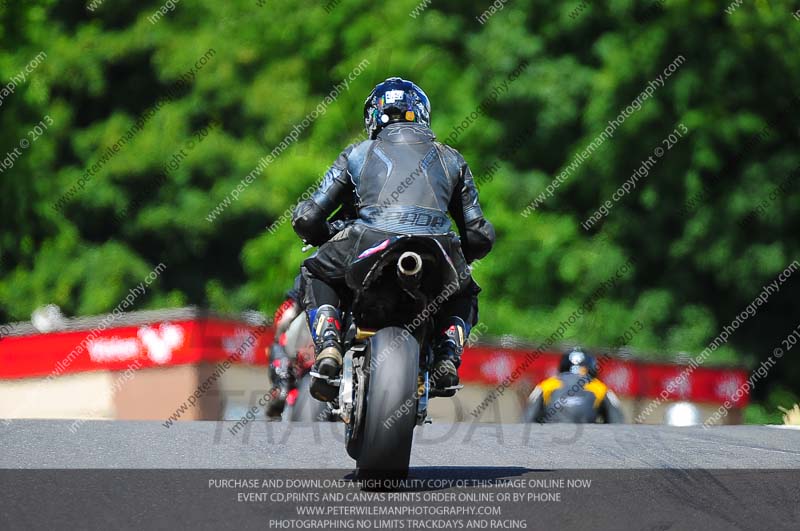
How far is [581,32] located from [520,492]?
23.3 meters

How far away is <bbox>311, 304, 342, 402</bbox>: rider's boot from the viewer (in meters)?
7.59

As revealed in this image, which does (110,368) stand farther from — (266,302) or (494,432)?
(494,432)

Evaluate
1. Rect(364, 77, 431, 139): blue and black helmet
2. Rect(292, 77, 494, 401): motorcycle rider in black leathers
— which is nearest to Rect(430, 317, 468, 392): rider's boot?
Rect(292, 77, 494, 401): motorcycle rider in black leathers

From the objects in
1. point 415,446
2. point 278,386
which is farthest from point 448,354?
point 278,386

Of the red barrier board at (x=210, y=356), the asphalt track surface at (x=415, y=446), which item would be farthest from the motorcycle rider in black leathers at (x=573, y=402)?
the red barrier board at (x=210, y=356)

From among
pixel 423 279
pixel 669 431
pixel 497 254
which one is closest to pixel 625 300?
pixel 497 254

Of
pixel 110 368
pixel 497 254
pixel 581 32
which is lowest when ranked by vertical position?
pixel 110 368

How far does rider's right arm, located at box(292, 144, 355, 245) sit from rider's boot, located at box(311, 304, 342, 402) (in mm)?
405

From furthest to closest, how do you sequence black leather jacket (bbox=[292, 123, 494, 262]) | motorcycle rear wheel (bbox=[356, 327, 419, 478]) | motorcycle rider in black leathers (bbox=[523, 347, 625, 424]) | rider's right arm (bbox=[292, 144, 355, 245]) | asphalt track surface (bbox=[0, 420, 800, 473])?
1. motorcycle rider in black leathers (bbox=[523, 347, 625, 424])
2. asphalt track surface (bbox=[0, 420, 800, 473])
3. rider's right arm (bbox=[292, 144, 355, 245])
4. black leather jacket (bbox=[292, 123, 494, 262])
5. motorcycle rear wheel (bbox=[356, 327, 419, 478])

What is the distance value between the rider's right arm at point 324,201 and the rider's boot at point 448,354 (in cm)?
80

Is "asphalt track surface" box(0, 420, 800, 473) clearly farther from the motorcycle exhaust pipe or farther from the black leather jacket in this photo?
the motorcycle exhaust pipe

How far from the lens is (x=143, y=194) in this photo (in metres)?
36.7

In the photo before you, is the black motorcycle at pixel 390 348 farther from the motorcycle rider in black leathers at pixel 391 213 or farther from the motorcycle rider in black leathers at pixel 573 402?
the motorcycle rider in black leathers at pixel 573 402

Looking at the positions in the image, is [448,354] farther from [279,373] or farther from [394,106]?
[279,373]
